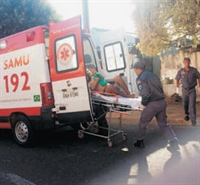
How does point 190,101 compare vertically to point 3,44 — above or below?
below

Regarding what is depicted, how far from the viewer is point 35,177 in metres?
4.39

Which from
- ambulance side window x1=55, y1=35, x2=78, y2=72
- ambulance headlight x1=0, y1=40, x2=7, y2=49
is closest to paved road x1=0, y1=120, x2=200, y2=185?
ambulance side window x1=55, y1=35, x2=78, y2=72

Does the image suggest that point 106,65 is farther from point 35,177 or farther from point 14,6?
point 14,6

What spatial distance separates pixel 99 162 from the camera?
4992mm

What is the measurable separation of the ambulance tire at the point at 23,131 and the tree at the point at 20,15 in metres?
5.51

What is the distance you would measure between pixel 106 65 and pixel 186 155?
2.98m

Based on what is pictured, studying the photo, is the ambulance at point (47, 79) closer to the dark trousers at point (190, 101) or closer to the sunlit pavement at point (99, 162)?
the sunlit pavement at point (99, 162)

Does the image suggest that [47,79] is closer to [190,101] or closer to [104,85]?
[104,85]

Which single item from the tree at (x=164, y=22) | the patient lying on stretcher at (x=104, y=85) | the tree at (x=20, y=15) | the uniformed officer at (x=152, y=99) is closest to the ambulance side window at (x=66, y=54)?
the patient lying on stretcher at (x=104, y=85)

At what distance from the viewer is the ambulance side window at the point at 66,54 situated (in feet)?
18.0

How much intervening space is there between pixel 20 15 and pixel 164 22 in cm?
512

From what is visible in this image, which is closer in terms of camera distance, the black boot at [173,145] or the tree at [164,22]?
the black boot at [173,145]

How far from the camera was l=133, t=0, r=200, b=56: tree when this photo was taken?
827 cm

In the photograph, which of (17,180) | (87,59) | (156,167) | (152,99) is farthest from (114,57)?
(17,180)
